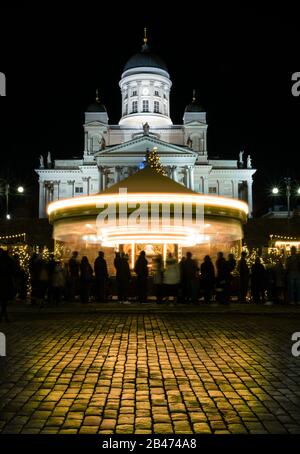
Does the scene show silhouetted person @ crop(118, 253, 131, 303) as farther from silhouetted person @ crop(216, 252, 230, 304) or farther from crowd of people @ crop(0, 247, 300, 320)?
silhouetted person @ crop(216, 252, 230, 304)

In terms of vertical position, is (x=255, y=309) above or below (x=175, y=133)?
below

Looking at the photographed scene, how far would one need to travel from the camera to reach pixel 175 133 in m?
71.9

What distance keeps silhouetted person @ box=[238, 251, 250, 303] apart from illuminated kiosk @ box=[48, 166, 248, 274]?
1749 millimetres

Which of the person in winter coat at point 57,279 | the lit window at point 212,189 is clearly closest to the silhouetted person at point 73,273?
the person in winter coat at point 57,279

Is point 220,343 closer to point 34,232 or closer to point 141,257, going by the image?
point 141,257

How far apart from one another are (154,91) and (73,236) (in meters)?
54.1

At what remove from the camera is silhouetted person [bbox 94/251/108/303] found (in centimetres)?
1695

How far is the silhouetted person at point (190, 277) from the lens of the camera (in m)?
16.4

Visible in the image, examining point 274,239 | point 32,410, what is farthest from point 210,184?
point 32,410

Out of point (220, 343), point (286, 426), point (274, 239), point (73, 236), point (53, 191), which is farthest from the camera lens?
point (53, 191)

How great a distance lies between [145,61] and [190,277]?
61.7 metres

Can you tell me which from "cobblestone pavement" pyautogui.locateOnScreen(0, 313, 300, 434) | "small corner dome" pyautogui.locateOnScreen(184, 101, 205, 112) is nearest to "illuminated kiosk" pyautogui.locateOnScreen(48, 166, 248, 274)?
"cobblestone pavement" pyautogui.locateOnScreen(0, 313, 300, 434)

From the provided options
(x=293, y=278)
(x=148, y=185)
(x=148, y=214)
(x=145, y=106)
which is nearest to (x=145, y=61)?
(x=145, y=106)

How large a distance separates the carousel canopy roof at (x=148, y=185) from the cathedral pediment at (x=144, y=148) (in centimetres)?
4476
